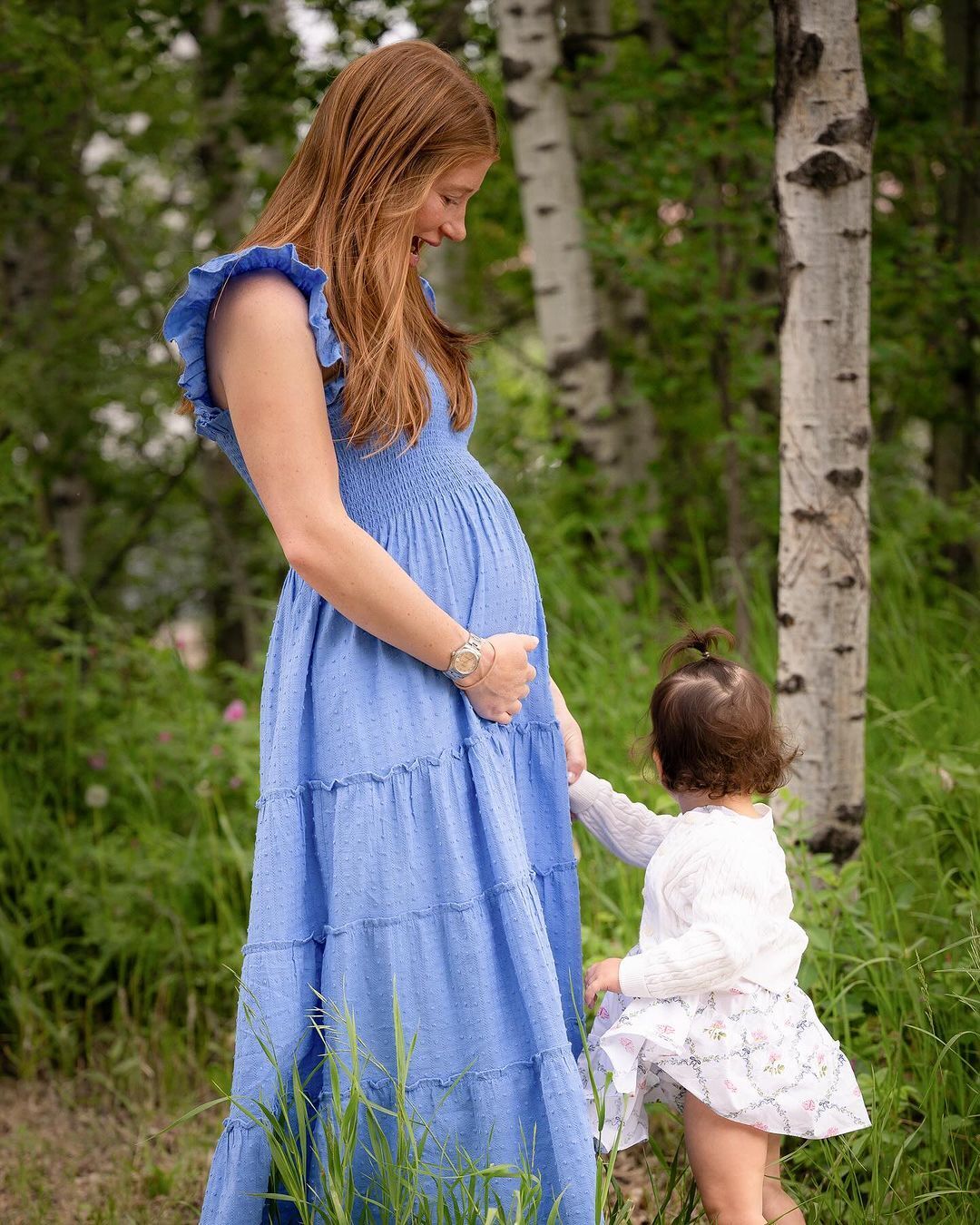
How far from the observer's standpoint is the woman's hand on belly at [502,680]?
1.65 meters

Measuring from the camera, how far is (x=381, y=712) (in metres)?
1.65

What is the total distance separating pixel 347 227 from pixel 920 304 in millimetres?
3344

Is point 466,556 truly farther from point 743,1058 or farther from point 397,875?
point 743,1058

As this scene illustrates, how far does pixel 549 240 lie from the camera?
170 inches

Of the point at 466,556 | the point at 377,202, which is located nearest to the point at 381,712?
the point at 466,556

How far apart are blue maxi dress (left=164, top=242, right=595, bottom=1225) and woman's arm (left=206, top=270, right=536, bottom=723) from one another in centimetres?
4

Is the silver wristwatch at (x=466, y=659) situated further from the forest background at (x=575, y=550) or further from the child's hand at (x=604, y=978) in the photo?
the forest background at (x=575, y=550)

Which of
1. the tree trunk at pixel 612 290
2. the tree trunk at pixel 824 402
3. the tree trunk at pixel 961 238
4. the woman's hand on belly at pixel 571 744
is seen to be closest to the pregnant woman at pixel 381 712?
the woman's hand on belly at pixel 571 744

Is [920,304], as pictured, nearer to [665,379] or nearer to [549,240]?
[665,379]

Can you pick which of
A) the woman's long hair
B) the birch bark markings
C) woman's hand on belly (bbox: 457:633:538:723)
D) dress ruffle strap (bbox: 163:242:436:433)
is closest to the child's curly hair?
woman's hand on belly (bbox: 457:633:538:723)

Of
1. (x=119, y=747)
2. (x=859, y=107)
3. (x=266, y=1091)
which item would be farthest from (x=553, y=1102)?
(x=119, y=747)

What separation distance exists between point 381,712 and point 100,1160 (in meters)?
1.71

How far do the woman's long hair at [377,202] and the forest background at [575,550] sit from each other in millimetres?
483

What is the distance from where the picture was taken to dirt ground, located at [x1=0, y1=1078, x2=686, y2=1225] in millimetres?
2445
